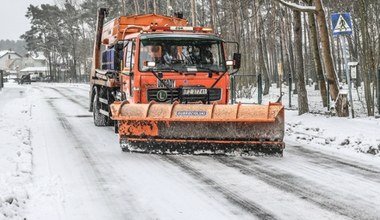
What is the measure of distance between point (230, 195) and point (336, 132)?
5.62m

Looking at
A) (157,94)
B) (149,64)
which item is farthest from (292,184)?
(149,64)

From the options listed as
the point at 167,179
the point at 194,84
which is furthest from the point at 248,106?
the point at 167,179

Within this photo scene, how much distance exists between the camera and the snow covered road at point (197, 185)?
206 inches

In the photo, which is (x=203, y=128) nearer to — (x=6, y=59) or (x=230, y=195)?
(x=230, y=195)

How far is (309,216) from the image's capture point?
197 inches

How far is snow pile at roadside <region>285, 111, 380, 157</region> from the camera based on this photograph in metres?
9.54

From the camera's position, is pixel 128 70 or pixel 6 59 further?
pixel 6 59

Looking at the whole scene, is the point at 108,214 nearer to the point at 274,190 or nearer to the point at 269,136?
the point at 274,190

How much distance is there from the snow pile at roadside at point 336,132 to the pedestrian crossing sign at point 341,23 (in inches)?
85.7

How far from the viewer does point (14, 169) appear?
719 cm

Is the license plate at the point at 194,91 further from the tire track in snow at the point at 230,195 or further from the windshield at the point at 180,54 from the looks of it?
the tire track in snow at the point at 230,195

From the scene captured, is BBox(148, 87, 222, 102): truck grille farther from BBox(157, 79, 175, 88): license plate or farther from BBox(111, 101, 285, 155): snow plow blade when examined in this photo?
BBox(111, 101, 285, 155): snow plow blade

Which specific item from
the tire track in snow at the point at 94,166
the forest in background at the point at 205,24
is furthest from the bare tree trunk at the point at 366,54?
the forest in background at the point at 205,24

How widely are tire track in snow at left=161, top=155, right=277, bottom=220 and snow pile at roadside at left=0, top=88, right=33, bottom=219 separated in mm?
2257
